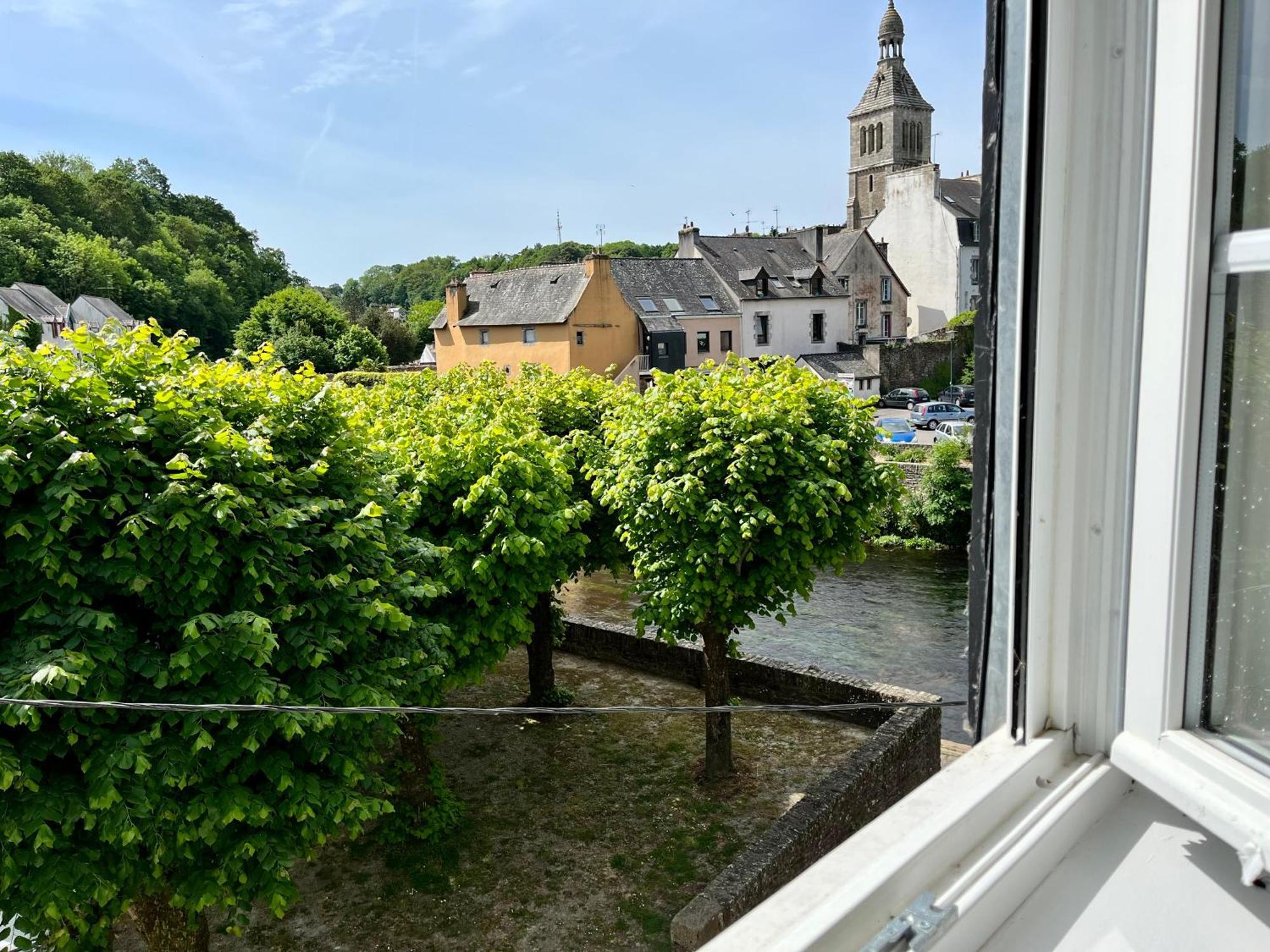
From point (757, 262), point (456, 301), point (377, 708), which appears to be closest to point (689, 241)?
point (757, 262)

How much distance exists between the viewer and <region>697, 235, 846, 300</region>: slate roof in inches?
1630

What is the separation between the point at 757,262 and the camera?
140ft

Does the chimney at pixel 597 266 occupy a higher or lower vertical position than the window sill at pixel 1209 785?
higher

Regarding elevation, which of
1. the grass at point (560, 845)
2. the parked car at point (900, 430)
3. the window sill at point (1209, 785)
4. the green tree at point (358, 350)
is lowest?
the grass at point (560, 845)

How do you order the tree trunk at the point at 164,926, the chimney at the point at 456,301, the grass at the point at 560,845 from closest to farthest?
1. the tree trunk at the point at 164,926
2. the grass at the point at 560,845
3. the chimney at the point at 456,301

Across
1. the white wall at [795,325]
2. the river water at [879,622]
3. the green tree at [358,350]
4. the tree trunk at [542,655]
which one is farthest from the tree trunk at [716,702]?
the green tree at [358,350]

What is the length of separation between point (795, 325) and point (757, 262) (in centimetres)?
347

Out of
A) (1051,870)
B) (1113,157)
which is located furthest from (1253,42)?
(1051,870)

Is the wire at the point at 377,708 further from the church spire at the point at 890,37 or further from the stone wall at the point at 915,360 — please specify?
the church spire at the point at 890,37

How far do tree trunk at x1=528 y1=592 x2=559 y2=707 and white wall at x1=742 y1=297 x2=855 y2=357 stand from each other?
2762 cm

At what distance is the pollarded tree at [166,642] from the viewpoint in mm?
5480

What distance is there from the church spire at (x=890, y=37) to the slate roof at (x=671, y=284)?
1801 inches

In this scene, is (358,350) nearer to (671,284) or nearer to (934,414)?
(671,284)

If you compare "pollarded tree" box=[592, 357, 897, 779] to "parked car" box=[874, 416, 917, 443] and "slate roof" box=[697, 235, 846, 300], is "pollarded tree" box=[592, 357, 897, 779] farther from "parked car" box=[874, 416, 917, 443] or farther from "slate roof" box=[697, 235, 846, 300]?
"slate roof" box=[697, 235, 846, 300]
